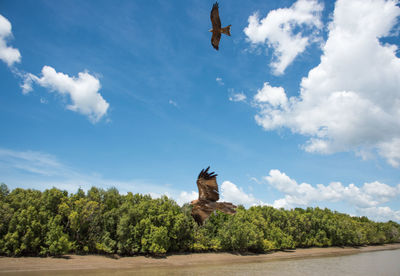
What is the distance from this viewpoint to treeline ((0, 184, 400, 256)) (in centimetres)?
3359

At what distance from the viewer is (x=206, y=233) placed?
49.8 meters

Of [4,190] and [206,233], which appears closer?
[4,190]

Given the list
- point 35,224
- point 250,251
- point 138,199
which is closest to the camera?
point 35,224

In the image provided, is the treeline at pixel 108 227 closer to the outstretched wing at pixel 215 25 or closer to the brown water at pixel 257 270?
the brown water at pixel 257 270

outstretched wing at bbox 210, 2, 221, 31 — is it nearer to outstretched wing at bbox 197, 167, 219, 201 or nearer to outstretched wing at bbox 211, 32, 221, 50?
outstretched wing at bbox 211, 32, 221, 50

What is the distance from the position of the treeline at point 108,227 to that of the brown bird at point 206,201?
78.7 ft

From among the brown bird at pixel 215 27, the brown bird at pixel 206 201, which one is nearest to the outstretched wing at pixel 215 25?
the brown bird at pixel 215 27

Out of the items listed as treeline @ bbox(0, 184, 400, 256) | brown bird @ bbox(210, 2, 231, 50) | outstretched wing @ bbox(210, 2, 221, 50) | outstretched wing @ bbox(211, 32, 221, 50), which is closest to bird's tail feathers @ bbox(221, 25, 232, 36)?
brown bird @ bbox(210, 2, 231, 50)

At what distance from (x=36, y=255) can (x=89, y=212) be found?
7956mm

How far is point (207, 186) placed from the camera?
38.3 ft

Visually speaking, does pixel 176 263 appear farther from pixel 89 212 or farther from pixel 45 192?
pixel 45 192

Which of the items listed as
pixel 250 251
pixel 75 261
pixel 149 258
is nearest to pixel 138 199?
pixel 149 258

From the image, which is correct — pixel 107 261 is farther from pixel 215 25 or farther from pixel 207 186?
pixel 215 25

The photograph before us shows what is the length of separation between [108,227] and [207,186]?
33086mm
